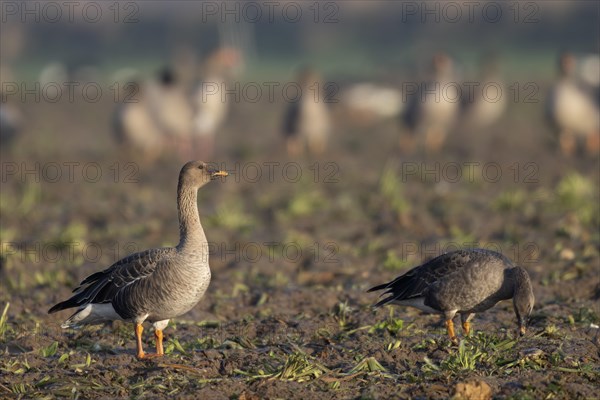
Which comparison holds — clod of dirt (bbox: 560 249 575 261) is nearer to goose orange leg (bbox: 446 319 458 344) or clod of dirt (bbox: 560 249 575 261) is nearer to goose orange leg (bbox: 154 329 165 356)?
goose orange leg (bbox: 446 319 458 344)

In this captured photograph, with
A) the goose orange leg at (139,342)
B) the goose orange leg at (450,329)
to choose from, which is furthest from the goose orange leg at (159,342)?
the goose orange leg at (450,329)

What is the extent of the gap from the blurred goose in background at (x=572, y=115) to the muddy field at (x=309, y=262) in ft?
1.59

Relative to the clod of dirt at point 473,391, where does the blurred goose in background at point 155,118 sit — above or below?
below

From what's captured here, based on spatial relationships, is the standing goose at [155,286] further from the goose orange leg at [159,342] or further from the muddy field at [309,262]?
the muddy field at [309,262]

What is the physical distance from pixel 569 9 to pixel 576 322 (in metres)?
49.3

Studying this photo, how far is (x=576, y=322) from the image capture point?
A: 831cm

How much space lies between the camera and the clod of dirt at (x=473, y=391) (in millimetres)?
6402

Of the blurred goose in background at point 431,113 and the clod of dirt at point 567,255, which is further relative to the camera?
the blurred goose in background at point 431,113

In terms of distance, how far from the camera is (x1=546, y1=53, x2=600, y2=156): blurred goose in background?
712 inches

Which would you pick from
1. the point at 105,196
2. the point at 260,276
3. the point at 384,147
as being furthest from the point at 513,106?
the point at 260,276

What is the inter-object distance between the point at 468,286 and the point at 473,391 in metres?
1.42

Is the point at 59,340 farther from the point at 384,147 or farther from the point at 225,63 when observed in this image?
the point at 225,63

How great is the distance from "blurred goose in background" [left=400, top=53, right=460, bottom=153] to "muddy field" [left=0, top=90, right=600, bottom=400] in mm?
464

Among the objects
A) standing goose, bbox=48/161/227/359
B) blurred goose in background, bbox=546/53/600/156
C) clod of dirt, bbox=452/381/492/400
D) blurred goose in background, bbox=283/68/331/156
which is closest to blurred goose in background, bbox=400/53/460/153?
blurred goose in background, bbox=283/68/331/156
